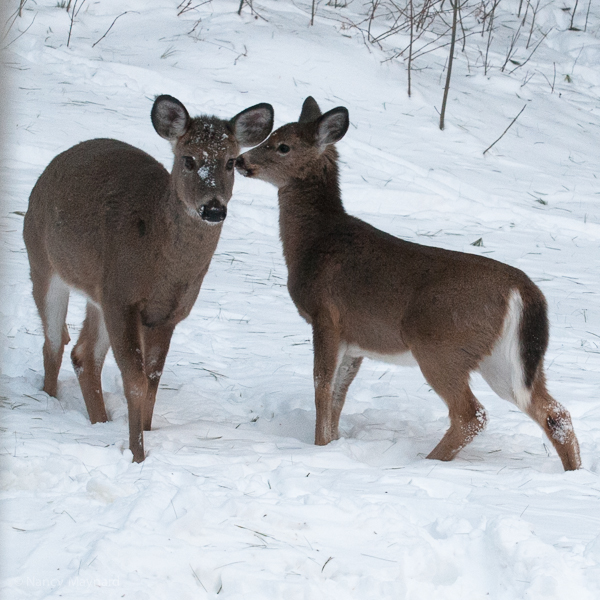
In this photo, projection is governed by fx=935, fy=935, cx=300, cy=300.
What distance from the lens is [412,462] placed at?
5160 millimetres

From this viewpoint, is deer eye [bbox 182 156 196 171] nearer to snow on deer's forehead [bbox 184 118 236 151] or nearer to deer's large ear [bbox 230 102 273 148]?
snow on deer's forehead [bbox 184 118 236 151]

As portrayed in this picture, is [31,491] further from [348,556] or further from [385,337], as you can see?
[385,337]

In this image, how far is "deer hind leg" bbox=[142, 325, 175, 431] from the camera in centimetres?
536

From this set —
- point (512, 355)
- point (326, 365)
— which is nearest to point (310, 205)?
point (326, 365)

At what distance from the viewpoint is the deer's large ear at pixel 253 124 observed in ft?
17.4

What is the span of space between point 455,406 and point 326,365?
86 centimetres

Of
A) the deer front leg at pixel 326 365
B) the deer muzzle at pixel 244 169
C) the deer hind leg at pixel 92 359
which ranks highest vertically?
the deer muzzle at pixel 244 169

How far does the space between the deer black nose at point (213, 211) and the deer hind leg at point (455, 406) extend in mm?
1370

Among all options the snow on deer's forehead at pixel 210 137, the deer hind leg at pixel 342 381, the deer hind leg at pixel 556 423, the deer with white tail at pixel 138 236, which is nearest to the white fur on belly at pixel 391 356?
the deer hind leg at pixel 342 381

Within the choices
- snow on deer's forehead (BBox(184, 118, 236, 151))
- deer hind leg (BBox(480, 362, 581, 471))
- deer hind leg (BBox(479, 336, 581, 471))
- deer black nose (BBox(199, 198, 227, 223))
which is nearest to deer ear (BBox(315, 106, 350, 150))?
snow on deer's forehead (BBox(184, 118, 236, 151))

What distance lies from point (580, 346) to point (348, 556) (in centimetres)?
442

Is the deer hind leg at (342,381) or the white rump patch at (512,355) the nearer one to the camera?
the white rump patch at (512,355)

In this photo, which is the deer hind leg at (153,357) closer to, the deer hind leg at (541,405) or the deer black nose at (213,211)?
the deer black nose at (213,211)

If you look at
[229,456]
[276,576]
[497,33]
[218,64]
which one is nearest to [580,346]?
[229,456]
